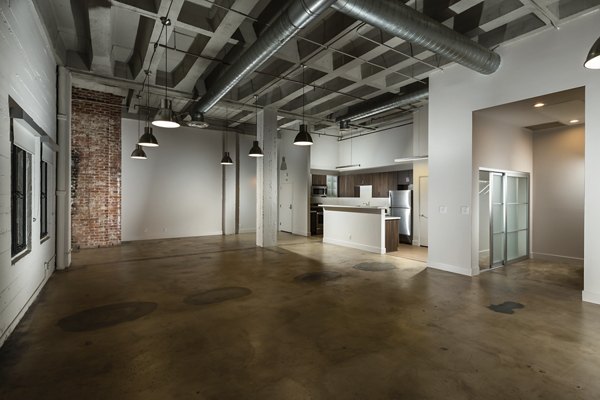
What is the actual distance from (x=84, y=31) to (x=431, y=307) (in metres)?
6.90

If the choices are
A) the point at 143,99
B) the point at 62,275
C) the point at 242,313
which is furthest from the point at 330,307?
the point at 143,99

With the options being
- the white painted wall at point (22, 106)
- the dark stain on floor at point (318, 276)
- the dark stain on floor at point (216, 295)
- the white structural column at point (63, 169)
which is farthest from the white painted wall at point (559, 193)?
the white structural column at point (63, 169)

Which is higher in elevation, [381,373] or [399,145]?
[399,145]

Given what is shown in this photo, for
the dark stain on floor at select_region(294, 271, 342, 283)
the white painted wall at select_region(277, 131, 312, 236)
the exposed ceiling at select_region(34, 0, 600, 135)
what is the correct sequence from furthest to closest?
1. the white painted wall at select_region(277, 131, 312, 236)
2. the dark stain on floor at select_region(294, 271, 342, 283)
3. the exposed ceiling at select_region(34, 0, 600, 135)

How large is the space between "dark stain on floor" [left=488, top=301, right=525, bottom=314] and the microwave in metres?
7.71

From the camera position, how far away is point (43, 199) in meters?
4.87

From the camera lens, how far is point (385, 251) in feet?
25.2

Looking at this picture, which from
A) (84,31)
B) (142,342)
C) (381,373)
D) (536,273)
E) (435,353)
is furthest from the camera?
(536,273)

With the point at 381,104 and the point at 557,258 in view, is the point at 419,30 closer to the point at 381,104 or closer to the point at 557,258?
the point at 381,104

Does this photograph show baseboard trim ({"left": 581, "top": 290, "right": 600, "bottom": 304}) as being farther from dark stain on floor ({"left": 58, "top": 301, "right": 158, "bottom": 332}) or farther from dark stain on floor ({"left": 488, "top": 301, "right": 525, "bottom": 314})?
dark stain on floor ({"left": 58, "top": 301, "right": 158, "bottom": 332})

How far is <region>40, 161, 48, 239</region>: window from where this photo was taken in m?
4.68

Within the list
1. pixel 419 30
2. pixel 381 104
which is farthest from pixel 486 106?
pixel 381 104

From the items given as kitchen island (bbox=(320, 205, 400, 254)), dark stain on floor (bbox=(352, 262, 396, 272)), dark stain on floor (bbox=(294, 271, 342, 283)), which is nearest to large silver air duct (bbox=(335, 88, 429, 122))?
kitchen island (bbox=(320, 205, 400, 254))

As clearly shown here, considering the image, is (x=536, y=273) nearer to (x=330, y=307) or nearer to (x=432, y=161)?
(x=432, y=161)
